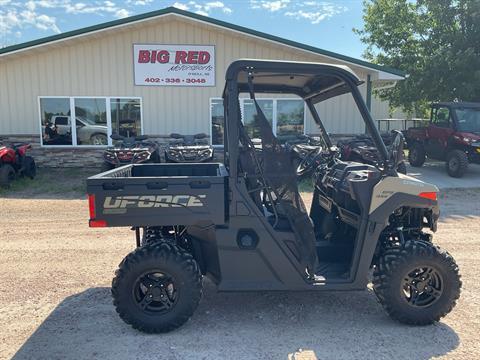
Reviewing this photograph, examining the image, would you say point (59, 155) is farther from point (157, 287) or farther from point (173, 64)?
point (157, 287)

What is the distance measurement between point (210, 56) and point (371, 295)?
10781 mm

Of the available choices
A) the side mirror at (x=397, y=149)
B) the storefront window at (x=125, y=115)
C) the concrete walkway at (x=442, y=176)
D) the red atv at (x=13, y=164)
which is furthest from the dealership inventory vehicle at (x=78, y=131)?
the side mirror at (x=397, y=149)

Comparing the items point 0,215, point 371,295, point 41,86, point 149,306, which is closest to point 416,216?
point 371,295

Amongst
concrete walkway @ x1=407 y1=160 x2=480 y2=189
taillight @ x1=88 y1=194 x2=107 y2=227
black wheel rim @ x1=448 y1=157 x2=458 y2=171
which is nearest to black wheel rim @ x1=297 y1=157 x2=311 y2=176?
taillight @ x1=88 y1=194 x2=107 y2=227

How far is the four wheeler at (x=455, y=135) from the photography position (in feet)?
40.2

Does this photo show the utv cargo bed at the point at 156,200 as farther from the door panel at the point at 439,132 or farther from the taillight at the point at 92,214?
the door panel at the point at 439,132

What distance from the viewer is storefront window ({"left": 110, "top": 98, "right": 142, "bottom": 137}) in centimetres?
1330

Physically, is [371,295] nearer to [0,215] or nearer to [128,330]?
[128,330]

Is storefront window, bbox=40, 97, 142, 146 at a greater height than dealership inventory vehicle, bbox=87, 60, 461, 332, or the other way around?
storefront window, bbox=40, 97, 142, 146

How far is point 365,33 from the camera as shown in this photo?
22469 mm

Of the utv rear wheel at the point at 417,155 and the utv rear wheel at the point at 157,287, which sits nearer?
the utv rear wheel at the point at 157,287

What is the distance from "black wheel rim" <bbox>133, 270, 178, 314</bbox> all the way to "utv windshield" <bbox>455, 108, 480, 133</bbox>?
1215 centimetres

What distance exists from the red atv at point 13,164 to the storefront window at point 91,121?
218 cm

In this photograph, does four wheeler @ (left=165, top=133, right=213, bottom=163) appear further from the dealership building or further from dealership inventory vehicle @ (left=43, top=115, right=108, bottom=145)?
dealership inventory vehicle @ (left=43, top=115, right=108, bottom=145)
